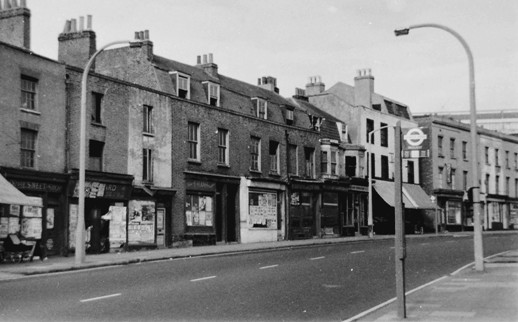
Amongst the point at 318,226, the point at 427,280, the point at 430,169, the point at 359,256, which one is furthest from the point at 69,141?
the point at 430,169

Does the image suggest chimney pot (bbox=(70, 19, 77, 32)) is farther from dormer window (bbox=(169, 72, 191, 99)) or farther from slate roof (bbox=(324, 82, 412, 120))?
slate roof (bbox=(324, 82, 412, 120))

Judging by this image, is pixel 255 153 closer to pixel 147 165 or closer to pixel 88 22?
pixel 147 165

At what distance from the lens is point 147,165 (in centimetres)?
3073

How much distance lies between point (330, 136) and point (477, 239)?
30366 millimetres

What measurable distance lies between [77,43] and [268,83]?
20870 mm

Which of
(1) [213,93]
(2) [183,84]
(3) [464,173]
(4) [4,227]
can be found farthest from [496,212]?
(4) [4,227]

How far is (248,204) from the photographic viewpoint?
37750 mm

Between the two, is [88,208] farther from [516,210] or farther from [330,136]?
[516,210]

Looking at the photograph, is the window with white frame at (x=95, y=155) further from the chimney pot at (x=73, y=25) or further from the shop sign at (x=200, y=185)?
the chimney pot at (x=73, y=25)

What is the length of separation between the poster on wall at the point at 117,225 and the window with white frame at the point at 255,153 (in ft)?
37.8

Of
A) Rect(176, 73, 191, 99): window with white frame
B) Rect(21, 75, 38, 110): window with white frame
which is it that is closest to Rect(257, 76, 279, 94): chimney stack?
Rect(176, 73, 191, 99): window with white frame

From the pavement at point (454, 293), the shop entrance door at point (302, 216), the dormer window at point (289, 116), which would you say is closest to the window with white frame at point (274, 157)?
the shop entrance door at point (302, 216)

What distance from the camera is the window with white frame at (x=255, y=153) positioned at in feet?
127

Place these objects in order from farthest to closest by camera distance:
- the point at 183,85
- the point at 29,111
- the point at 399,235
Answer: the point at 183,85 → the point at 29,111 → the point at 399,235
